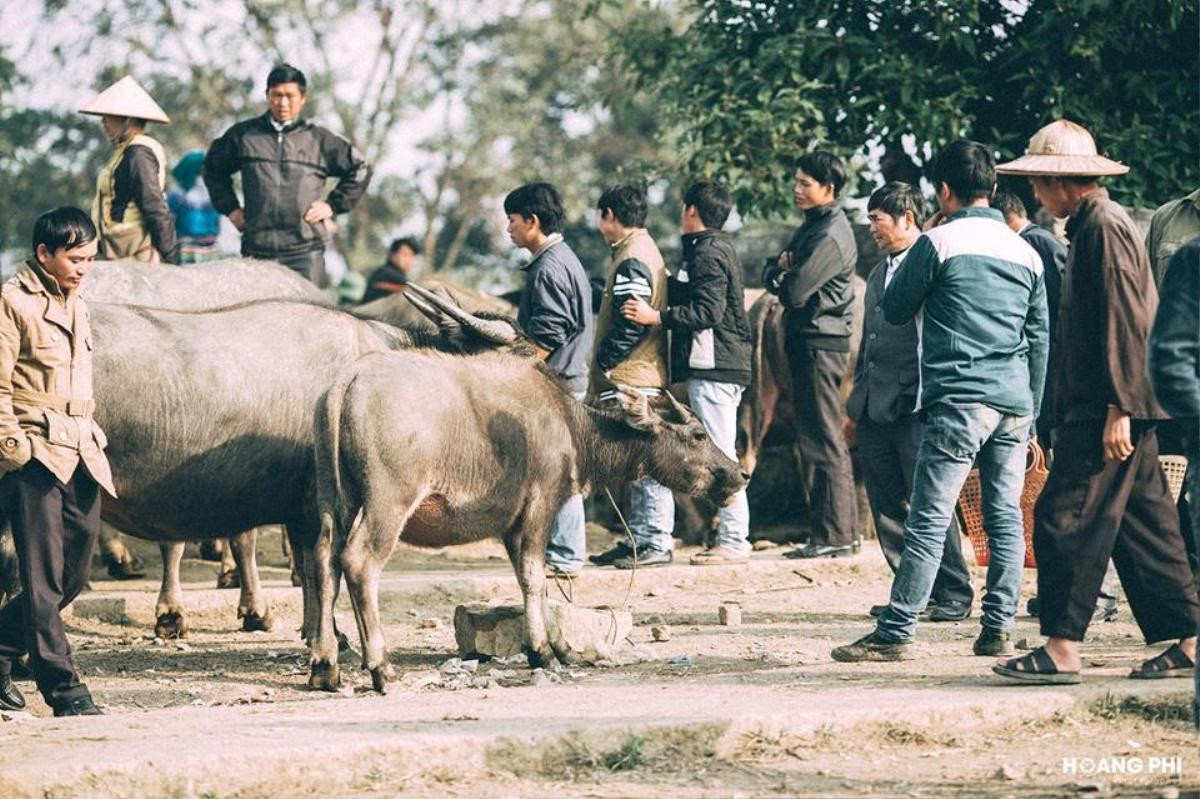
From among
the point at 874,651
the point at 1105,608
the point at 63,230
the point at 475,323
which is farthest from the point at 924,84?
the point at 63,230

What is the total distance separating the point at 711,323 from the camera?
Answer: 1075cm

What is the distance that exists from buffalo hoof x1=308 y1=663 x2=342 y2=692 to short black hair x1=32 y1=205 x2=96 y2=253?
2178 mm

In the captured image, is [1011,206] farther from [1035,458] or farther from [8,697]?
[8,697]

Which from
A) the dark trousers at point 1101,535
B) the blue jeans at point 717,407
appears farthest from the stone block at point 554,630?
the blue jeans at point 717,407

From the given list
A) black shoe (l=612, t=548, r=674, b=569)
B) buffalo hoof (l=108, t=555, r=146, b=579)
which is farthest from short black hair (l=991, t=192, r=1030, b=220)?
buffalo hoof (l=108, t=555, r=146, b=579)

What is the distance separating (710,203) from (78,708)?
206 inches

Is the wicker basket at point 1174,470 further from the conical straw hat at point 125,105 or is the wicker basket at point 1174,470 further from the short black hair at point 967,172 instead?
the conical straw hat at point 125,105

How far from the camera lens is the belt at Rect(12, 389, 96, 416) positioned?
7055 millimetres

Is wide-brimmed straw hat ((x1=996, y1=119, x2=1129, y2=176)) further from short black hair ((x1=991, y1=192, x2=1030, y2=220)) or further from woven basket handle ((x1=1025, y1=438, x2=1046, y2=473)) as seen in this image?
short black hair ((x1=991, y1=192, x2=1030, y2=220))

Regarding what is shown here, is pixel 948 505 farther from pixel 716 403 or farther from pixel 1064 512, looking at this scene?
pixel 716 403

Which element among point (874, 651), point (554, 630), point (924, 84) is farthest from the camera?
point (924, 84)

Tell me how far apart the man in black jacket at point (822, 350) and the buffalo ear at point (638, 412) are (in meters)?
2.46

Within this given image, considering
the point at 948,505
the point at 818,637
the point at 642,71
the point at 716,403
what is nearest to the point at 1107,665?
the point at 948,505

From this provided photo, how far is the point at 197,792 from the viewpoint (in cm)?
571
